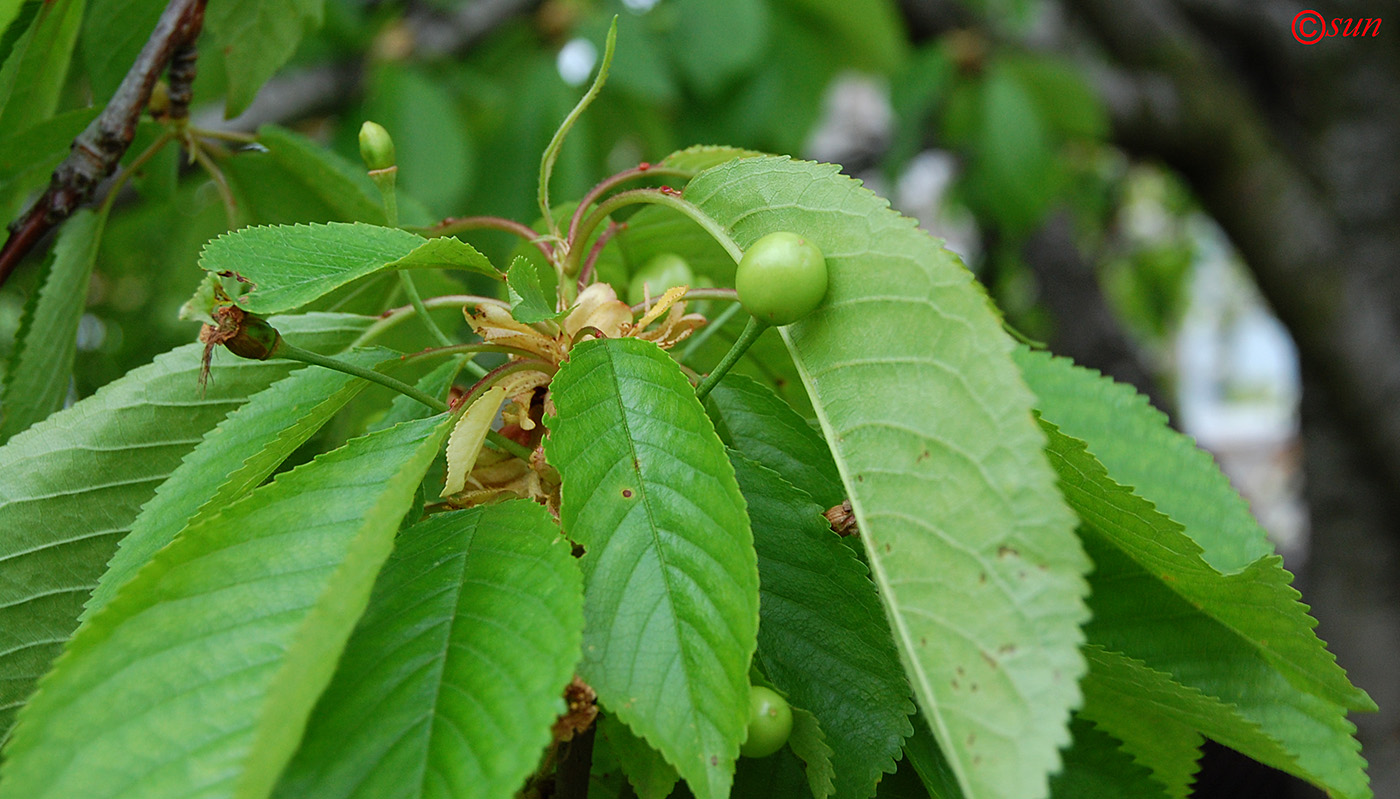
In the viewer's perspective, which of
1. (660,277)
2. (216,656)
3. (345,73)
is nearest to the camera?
(216,656)

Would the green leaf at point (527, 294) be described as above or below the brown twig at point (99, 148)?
below

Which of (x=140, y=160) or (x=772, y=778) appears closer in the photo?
(x=772, y=778)

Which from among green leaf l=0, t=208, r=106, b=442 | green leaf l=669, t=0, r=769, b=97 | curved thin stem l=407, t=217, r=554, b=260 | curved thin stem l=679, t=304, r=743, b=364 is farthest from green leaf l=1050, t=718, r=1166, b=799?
green leaf l=669, t=0, r=769, b=97

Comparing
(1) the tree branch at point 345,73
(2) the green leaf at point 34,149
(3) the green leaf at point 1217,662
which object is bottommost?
(3) the green leaf at point 1217,662

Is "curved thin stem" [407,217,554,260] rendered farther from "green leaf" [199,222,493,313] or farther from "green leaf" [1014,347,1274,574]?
"green leaf" [1014,347,1274,574]

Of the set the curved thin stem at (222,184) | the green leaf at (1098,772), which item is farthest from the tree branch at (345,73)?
the green leaf at (1098,772)

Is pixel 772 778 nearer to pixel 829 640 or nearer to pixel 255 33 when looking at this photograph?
pixel 829 640

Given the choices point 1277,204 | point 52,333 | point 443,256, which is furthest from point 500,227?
point 1277,204

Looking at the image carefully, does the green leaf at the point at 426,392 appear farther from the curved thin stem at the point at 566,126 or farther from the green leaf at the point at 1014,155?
the green leaf at the point at 1014,155
